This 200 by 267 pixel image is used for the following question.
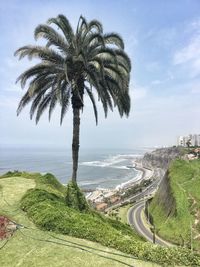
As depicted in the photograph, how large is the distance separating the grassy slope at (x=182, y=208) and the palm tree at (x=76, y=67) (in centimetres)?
3379

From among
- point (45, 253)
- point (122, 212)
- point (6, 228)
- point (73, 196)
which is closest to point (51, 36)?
point (73, 196)

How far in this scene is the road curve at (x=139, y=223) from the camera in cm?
4968

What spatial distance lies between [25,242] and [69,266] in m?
2.41

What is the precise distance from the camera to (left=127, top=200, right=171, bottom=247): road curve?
4968 centimetres

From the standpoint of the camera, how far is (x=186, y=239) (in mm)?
46125

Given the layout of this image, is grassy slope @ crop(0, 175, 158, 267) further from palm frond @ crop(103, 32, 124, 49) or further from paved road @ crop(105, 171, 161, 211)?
paved road @ crop(105, 171, 161, 211)

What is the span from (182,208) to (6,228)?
47.1 meters

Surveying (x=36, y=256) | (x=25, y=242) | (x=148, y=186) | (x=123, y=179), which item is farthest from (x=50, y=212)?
(x=123, y=179)

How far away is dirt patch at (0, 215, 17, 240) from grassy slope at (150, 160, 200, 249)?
3726 cm

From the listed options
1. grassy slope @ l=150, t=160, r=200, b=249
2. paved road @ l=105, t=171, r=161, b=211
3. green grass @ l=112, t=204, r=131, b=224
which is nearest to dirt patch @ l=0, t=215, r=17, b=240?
grassy slope @ l=150, t=160, r=200, b=249

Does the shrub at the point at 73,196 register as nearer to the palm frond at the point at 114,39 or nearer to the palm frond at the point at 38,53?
the palm frond at the point at 38,53

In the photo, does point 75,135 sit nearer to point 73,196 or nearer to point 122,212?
point 73,196

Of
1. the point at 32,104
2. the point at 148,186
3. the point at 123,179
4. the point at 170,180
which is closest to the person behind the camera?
the point at 32,104

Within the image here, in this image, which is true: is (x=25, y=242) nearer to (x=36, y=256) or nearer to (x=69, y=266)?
(x=36, y=256)
